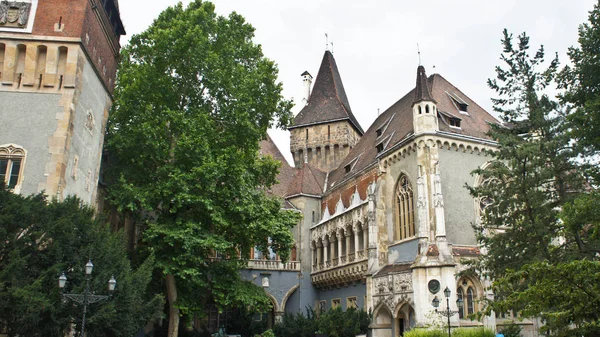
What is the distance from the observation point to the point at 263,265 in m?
34.1

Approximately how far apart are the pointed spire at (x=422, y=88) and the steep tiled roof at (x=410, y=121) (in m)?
0.37

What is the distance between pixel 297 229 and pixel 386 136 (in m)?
9.68

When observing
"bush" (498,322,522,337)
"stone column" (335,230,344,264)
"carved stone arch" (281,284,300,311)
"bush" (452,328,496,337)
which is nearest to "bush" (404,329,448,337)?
"bush" (452,328,496,337)

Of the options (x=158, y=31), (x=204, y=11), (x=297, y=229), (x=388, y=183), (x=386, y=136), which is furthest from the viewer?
(x=297, y=229)

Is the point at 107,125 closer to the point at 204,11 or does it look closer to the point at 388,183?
the point at 204,11

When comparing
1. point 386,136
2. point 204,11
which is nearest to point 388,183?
point 386,136

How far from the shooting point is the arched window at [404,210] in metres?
26.7

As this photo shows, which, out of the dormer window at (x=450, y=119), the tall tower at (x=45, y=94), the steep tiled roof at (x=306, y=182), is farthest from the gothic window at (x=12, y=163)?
the steep tiled roof at (x=306, y=182)

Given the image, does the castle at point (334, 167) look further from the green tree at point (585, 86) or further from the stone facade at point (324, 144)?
the green tree at point (585, 86)

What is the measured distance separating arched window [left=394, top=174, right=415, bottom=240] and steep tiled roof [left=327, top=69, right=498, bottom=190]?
2.51m

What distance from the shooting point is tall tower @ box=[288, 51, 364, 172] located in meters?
41.3

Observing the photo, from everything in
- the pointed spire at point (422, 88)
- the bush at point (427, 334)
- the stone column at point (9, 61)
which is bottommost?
the bush at point (427, 334)

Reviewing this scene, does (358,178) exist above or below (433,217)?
above

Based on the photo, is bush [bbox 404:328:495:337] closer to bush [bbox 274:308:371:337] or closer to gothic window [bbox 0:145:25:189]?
bush [bbox 274:308:371:337]
